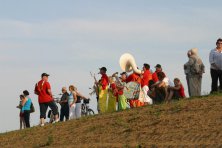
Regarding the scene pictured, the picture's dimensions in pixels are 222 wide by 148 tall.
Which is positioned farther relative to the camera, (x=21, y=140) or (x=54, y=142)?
(x=21, y=140)

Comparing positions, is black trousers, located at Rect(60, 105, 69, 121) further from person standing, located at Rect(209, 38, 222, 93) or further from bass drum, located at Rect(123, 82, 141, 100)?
person standing, located at Rect(209, 38, 222, 93)

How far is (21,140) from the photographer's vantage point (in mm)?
21000

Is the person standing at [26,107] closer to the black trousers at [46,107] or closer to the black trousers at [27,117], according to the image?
the black trousers at [27,117]

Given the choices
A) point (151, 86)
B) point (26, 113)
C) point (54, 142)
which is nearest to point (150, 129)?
point (54, 142)

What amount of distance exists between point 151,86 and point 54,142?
420cm

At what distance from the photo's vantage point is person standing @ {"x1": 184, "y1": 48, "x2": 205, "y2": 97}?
21438mm

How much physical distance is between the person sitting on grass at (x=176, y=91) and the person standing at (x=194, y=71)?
240 mm

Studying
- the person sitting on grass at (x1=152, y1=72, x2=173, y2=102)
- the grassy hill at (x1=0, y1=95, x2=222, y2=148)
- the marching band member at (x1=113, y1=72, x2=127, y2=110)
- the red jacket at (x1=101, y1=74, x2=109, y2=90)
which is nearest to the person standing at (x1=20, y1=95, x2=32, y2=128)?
the red jacket at (x1=101, y1=74, x2=109, y2=90)

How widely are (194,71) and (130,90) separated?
9.14ft

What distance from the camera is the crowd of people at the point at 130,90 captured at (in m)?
21.5

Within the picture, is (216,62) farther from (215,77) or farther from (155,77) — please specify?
(155,77)

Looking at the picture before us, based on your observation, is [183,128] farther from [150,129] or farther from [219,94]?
[219,94]

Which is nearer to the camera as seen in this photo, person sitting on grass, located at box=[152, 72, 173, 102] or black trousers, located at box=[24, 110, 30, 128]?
person sitting on grass, located at box=[152, 72, 173, 102]

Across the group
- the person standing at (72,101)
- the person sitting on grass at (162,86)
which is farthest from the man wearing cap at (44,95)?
the person sitting on grass at (162,86)
